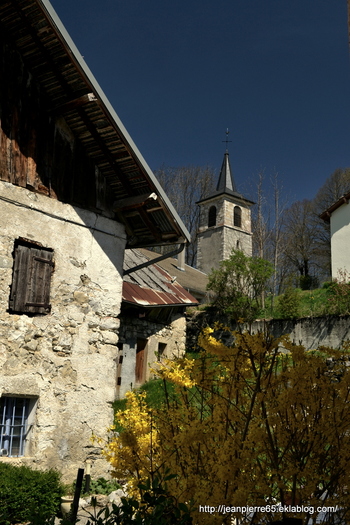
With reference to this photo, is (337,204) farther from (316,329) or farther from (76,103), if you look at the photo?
(76,103)

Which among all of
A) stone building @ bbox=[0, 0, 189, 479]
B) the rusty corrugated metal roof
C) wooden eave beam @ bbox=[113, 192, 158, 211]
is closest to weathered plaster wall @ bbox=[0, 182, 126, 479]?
stone building @ bbox=[0, 0, 189, 479]

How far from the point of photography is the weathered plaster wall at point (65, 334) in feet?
20.4

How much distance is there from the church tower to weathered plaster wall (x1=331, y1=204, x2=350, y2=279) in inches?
528

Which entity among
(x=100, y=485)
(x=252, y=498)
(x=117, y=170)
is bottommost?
(x=100, y=485)

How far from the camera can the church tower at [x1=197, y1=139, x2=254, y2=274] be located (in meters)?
35.7

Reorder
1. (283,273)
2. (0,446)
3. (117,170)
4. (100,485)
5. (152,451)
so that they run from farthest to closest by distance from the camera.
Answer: (283,273) → (117,170) → (100,485) → (0,446) → (152,451)

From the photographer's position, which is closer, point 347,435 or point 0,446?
point 347,435

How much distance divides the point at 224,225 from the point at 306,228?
6.93m

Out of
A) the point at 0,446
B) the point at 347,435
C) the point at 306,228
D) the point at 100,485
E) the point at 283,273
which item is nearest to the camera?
the point at 347,435

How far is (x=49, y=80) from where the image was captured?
6953mm

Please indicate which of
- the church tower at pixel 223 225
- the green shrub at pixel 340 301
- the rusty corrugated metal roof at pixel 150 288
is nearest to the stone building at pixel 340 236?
the green shrub at pixel 340 301

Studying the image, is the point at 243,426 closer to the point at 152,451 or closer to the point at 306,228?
the point at 152,451

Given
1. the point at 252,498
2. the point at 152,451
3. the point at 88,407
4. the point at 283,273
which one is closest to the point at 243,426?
the point at 252,498

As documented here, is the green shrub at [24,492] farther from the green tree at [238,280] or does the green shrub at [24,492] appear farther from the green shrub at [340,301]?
the green tree at [238,280]
